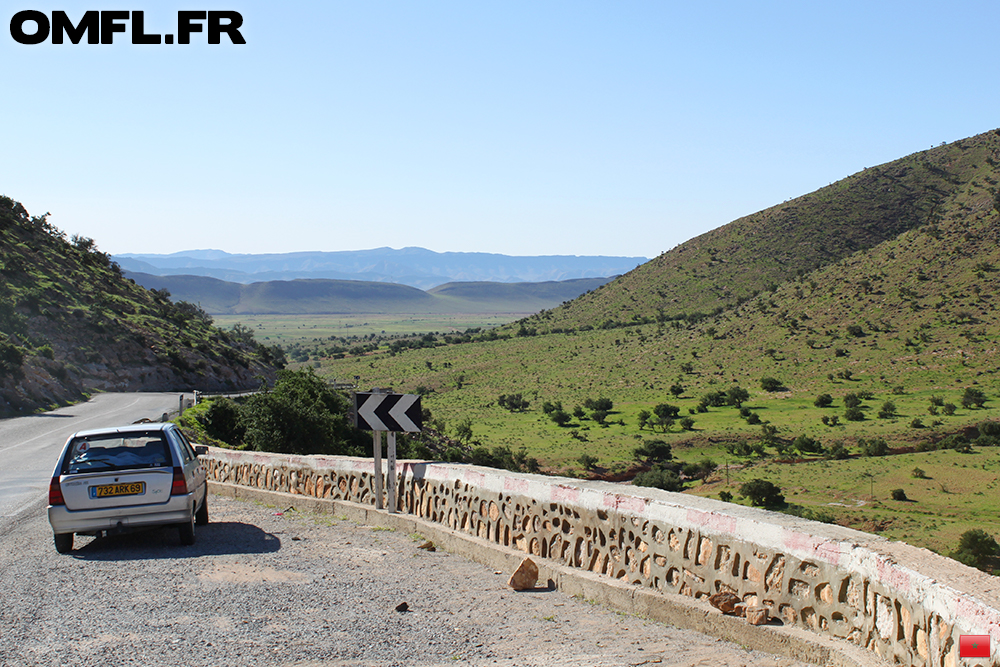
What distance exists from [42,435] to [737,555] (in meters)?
28.0

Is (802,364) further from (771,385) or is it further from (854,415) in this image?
(854,415)

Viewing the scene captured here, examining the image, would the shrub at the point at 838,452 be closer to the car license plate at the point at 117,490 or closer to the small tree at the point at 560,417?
the small tree at the point at 560,417

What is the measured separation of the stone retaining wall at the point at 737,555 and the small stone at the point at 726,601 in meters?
0.08

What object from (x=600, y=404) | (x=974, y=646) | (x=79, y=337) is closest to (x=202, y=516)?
(x=974, y=646)


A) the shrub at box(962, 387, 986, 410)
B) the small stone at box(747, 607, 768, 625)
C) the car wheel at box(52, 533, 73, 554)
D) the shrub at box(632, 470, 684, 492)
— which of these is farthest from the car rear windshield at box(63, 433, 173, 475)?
the shrub at box(962, 387, 986, 410)

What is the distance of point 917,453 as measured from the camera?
165 ft

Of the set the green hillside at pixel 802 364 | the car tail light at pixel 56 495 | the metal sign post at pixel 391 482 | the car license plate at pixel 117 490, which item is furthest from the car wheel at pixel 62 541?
the green hillside at pixel 802 364

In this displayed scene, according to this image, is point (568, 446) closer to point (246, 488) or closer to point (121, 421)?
point (121, 421)

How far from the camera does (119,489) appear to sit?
10516 mm

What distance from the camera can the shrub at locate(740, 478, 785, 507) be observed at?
39.7 metres

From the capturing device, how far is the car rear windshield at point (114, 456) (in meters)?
10.6

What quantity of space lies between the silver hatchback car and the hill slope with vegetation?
3204 cm

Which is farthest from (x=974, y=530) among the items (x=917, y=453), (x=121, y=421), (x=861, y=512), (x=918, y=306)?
(x=918, y=306)

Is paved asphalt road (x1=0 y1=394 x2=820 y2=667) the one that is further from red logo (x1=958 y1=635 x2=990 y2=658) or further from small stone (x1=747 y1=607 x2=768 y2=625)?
red logo (x1=958 y1=635 x2=990 y2=658)
